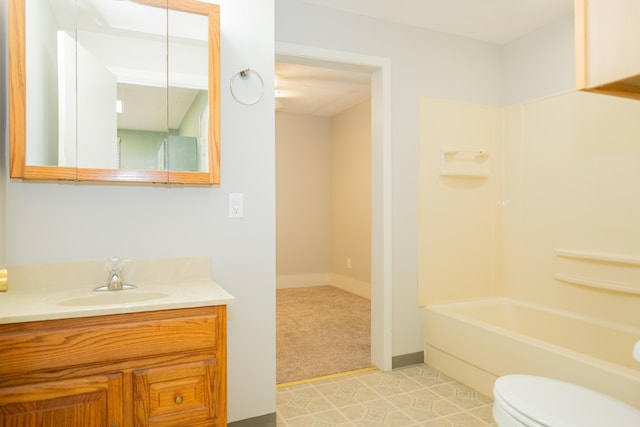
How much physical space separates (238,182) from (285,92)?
2952 millimetres

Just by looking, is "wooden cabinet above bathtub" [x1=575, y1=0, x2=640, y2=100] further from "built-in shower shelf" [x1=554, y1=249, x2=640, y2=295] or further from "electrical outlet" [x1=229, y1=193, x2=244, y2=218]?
"built-in shower shelf" [x1=554, y1=249, x2=640, y2=295]

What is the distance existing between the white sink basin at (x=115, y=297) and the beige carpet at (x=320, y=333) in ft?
4.43

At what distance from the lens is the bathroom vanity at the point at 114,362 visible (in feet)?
4.10

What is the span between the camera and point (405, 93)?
2.90 metres

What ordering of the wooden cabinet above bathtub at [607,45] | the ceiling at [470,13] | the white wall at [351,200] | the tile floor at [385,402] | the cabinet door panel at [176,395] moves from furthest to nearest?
1. the white wall at [351,200]
2. the ceiling at [470,13]
3. the tile floor at [385,402]
4. the cabinet door panel at [176,395]
5. the wooden cabinet above bathtub at [607,45]

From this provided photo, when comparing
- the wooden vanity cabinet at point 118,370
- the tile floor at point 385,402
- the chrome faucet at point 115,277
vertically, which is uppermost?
the chrome faucet at point 115,277

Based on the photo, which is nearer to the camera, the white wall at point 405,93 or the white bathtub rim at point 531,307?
the white bathtub rim at point 531,307

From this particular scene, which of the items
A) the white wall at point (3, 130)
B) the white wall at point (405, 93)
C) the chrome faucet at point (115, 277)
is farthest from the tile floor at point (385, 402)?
the white wall at point (3, 130)

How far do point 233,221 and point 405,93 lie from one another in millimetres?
1651

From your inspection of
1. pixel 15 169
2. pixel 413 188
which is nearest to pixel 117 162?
pixel 15 169

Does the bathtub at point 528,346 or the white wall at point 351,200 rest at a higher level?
the white wall at point 351,200

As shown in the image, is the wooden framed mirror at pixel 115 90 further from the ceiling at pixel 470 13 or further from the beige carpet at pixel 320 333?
the beige carpet at pixel 320 333

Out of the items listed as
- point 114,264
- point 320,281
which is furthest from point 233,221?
point 320,281

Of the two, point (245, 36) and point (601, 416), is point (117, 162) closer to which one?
point (245, 36)
